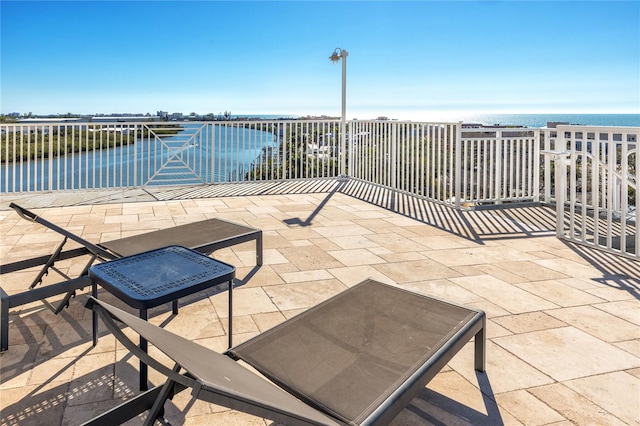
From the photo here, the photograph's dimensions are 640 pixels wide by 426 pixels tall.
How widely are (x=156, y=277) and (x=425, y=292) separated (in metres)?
1.73

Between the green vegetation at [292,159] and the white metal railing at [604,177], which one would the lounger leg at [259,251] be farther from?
the green vegetation at [292,159]

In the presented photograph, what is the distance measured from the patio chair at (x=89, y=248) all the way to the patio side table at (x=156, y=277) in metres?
0.25

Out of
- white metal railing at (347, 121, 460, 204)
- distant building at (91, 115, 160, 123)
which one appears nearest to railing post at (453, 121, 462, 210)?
white metal railing at (347, 121, 460, 204)

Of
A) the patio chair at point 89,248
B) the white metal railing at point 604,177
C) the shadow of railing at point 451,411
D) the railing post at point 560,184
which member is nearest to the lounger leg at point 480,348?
the shadow of railing at point 451,411

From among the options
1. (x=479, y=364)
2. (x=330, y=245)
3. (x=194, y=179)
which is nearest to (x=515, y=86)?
(x=194, y=179)

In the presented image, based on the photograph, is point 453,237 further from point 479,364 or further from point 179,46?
point 179,46

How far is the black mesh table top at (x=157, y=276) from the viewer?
68.9 inches

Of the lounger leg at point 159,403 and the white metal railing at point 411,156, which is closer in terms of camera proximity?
the lounger leg at point 159,403

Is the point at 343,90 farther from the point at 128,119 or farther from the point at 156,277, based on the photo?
the point at 156,277

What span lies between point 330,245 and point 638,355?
2.45 meters

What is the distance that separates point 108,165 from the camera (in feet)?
22.7

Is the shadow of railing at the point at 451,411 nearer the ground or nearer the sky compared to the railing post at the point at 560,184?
nearer the ground

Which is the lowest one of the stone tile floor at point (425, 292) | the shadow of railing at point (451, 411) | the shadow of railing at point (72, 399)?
the shadow of railing at point (451, 411)

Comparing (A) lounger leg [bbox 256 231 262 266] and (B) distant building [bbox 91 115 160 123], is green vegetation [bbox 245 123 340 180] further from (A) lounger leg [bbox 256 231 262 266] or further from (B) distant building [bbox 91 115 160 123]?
(A) lounger leg [bbox 256 231 262 266]
